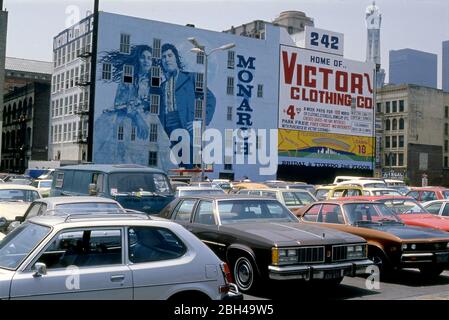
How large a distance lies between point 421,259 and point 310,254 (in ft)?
8.57

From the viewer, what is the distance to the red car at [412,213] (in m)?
12.6

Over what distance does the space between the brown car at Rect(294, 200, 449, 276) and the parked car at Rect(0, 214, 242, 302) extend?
4630 mm

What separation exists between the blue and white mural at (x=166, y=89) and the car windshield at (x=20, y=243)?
47439mm

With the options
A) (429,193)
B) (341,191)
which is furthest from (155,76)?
(429,193)

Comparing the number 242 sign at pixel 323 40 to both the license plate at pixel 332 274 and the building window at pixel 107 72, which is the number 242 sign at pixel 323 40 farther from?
the license plate at pixel 332 274

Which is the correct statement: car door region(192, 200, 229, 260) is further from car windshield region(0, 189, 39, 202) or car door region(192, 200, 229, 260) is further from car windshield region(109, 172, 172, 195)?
car windshield region(0, 189, 39, 202)

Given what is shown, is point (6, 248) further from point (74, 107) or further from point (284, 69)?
point (284, 69)

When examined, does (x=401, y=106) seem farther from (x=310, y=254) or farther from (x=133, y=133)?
(x=310, y=254)

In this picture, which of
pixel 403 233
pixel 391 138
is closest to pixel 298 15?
pixel 391 138

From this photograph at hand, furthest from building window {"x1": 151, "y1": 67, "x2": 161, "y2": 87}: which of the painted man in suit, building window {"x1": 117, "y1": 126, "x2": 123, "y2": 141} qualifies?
building window {"x1": 117, "y1": 126, "x2": 123, "y2": 141}

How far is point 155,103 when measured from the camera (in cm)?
5609

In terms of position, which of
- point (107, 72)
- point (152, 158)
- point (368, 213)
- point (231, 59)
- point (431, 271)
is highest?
point (231, 59)

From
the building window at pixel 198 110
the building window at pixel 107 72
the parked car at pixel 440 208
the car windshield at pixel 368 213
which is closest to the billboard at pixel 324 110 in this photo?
the building window at pixel 198 110

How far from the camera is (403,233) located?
10078 millimetres
